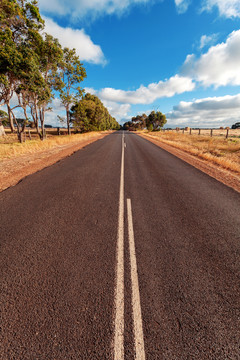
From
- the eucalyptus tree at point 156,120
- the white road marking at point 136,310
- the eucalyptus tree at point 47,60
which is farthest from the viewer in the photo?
the eucalyptus tree at point 156,120

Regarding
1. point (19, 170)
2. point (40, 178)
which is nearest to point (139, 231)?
point (40, 178)

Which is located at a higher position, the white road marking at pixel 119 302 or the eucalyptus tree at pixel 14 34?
the eucalyptus tree at pixel 14 34

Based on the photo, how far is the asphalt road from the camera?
5.28 feet

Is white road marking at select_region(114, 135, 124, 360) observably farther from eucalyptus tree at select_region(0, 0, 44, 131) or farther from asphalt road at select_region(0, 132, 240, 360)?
eucalyptus tree at select_region(0, 0, 44, 131)

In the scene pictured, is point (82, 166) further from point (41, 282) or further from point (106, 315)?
point (106, 315)

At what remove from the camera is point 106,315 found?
6.12 feet

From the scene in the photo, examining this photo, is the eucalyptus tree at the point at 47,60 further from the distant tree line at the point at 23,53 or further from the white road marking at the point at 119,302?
the white road marking at the point at 119,302

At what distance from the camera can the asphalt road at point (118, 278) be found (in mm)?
1610

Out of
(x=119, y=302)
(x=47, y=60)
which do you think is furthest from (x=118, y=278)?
(x=47, y=60)

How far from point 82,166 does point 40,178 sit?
248 centimetres

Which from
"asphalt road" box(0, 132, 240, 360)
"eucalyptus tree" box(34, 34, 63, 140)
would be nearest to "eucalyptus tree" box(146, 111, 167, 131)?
"eucalyptus tree" box(34, 34, 63, 140)

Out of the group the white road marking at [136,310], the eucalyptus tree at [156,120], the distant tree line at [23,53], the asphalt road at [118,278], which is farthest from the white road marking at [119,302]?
the eucalyptus tree at [156,120]

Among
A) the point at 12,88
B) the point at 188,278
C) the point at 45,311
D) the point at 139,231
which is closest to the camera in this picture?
the point at 45,311

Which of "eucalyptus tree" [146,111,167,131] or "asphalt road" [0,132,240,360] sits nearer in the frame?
"asphalt road" [0,132,240,360]
